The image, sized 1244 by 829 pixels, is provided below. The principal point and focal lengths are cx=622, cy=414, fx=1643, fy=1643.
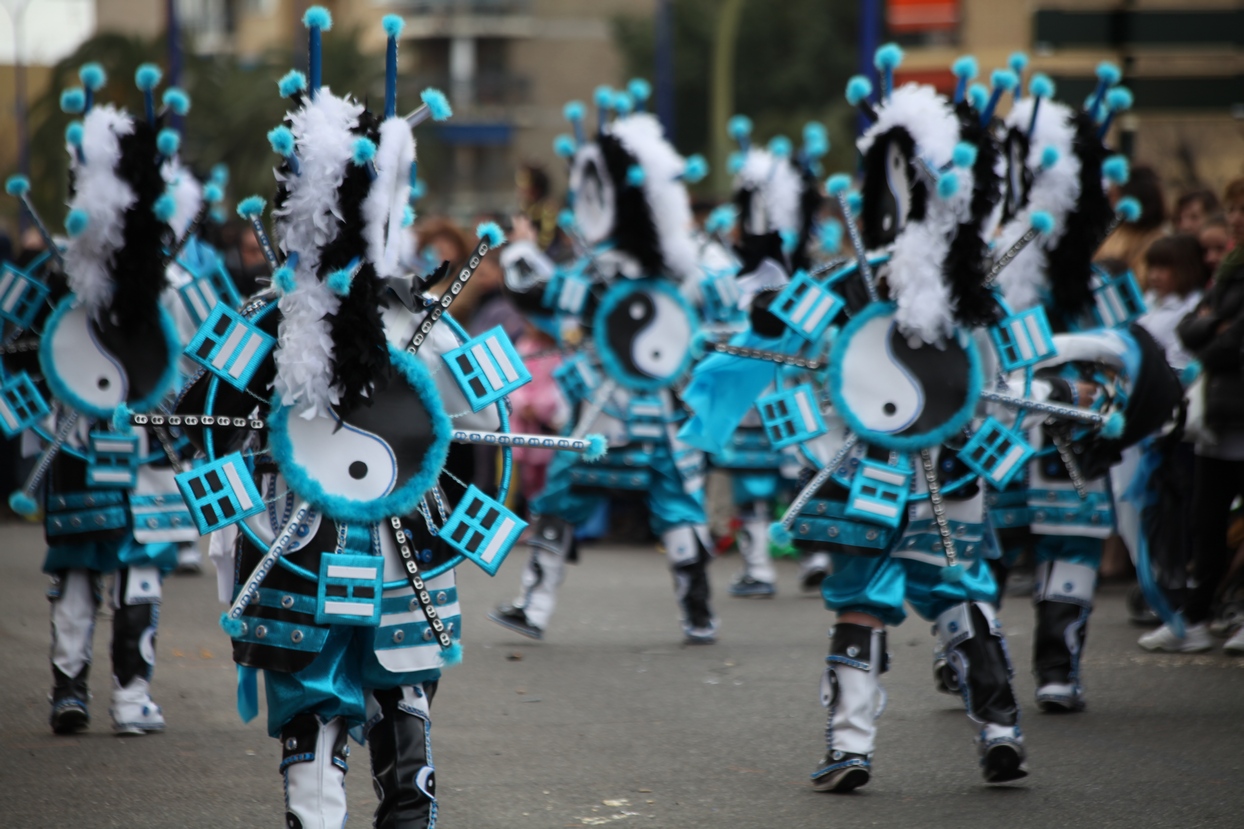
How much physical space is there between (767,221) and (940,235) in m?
4.51

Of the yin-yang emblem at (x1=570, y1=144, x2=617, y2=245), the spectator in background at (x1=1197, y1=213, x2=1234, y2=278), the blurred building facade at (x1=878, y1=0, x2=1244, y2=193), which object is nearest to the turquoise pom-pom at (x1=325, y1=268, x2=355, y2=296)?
the yin-yang emblem at (x1=570, y1=144, x2=617, y2=245)

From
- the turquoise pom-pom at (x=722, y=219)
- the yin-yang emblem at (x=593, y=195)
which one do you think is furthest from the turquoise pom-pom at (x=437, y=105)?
the turquoise pom-pom at (x=722, y=219)

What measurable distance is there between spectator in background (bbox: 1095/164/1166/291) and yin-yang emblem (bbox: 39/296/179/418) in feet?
15.3

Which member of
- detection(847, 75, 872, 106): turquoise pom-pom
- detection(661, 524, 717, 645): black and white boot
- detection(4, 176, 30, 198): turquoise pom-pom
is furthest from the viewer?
detection(661, 524, 717, 645): black and white boot

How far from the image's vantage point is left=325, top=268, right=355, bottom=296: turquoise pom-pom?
3717mm

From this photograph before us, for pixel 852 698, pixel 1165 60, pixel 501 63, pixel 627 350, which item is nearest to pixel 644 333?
pixel 627 350

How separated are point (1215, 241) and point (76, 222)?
17.8 ft

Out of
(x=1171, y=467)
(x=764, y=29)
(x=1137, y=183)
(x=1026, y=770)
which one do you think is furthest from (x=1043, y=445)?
(x=764, y=29)

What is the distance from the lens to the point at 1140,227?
8.23 meters

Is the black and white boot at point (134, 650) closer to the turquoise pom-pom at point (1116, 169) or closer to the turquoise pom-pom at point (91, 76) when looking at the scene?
the turquoise pom-pom at point (91, 76)

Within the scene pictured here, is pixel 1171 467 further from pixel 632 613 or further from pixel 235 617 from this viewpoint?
pixel 235 617

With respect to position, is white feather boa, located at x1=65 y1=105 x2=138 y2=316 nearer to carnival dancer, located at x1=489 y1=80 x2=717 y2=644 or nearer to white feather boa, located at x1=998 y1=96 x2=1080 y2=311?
carnival dancer, located at x1=489 y1=80 x2=717 y2=644

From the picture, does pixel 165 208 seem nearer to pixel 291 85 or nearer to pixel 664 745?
pixel 291 85

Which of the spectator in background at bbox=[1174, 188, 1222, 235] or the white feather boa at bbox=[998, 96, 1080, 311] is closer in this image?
the white feather boa at bbox=[998, 96, 1080, 311]
